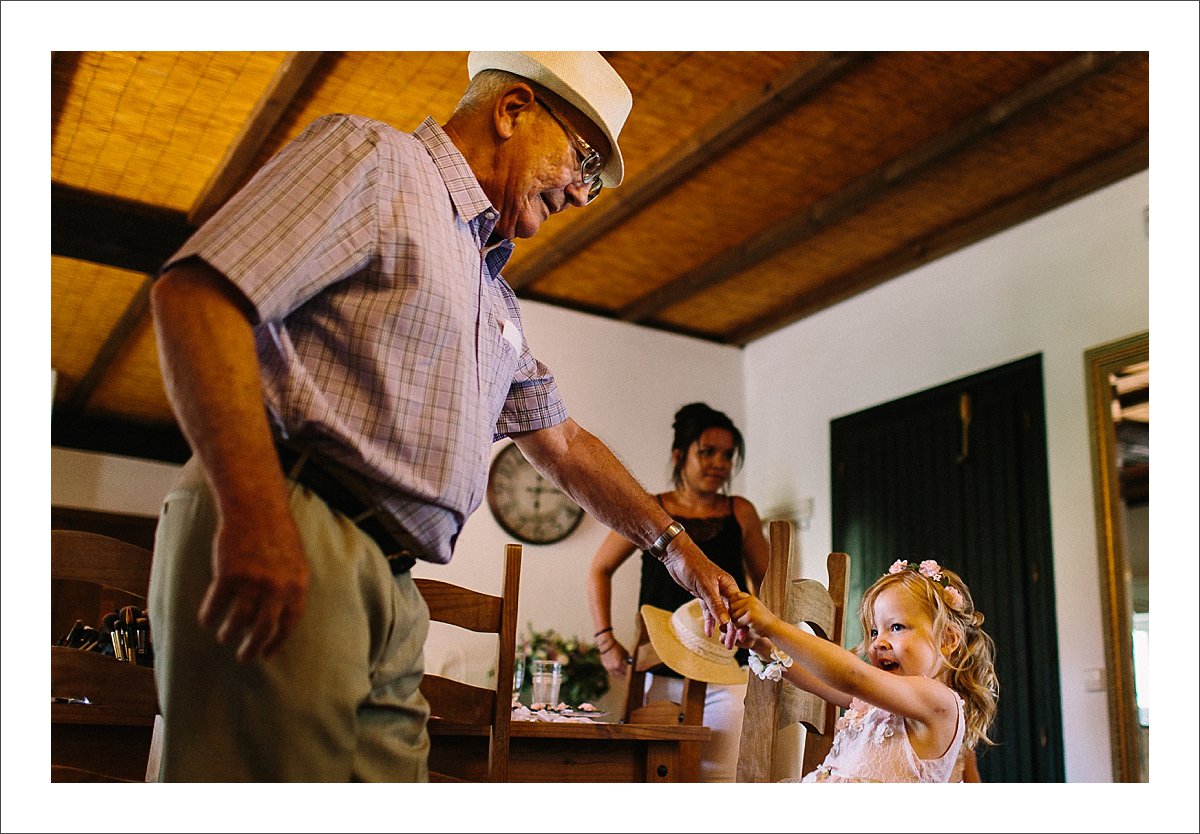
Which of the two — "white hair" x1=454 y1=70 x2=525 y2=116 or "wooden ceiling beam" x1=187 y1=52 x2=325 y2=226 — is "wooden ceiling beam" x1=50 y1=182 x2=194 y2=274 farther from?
"white hair" x1=454 y1=70 x2=525 y2=116

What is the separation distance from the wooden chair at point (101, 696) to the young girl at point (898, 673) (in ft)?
2.70

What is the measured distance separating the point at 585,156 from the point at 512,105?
0.36 ft

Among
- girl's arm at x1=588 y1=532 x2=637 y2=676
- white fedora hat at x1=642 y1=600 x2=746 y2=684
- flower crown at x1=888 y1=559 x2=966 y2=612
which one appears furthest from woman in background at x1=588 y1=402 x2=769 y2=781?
flower crown at x1=888 y1=559 x2=966 y2=612

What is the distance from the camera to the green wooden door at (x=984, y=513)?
12.6 feet

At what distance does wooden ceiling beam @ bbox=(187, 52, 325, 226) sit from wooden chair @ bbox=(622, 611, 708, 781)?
70.4 inches

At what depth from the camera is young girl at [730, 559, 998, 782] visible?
162cm

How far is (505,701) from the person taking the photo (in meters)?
1.76

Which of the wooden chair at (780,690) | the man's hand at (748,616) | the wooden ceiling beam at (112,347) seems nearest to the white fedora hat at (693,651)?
the wooden chair at (780,690)

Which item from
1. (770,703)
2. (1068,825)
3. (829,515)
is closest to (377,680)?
(1068,825)

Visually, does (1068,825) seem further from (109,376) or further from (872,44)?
(109,376)

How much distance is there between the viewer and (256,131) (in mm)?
3551

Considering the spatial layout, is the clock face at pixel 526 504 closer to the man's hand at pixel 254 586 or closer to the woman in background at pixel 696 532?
the woman in background at pixel 696 532

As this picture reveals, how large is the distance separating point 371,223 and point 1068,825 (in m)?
0.89

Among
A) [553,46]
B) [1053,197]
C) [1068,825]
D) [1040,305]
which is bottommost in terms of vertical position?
[1068,825]
